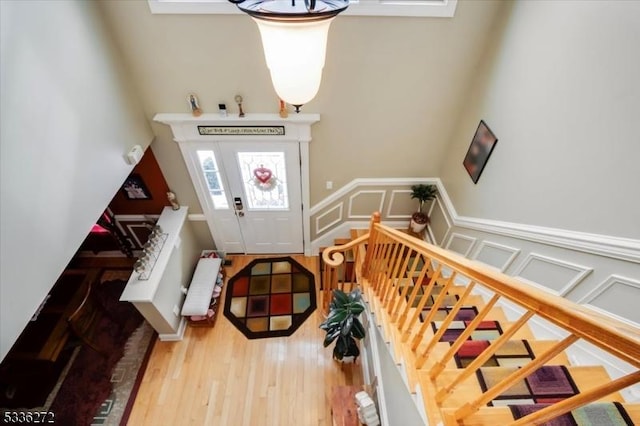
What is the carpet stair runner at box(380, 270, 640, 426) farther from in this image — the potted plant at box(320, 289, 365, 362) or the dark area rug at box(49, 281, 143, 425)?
the dark area rug at box(49, 281, 143, 425)

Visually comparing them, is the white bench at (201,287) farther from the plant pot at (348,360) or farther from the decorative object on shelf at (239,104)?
the decorative object on shelf at (239,104)

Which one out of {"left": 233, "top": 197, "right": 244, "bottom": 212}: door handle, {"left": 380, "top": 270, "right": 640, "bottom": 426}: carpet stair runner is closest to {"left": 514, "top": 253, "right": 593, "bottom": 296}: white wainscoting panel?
{"left": 380, "top": 270, "right": 640, "bottom": 426}: carpet stair runner

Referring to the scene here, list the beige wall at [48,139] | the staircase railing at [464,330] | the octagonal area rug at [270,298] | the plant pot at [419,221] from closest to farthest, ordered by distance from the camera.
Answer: the staircase railing at [464,330] < the beige wall at [48,139] < the octagonal area rug at [270,298] < the plant pot at [419,221]

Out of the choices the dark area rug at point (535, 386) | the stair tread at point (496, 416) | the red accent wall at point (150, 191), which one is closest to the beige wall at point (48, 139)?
the red accent wall at point (150, 191)

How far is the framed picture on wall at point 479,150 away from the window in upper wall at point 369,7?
1.01 m

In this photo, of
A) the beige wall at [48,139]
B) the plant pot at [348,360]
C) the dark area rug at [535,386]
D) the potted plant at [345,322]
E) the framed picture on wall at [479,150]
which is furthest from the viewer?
the plant pot at [348,360]

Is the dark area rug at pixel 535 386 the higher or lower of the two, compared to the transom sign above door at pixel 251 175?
lower

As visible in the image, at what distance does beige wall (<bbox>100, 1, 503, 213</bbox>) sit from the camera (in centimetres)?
267

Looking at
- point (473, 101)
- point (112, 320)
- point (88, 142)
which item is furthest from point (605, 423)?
point (112, 320)

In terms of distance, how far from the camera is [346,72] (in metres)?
2.96

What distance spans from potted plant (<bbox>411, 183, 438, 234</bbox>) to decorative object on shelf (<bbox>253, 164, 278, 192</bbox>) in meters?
1.71

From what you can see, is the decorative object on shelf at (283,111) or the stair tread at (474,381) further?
the decorative object on shelf at (283,111)

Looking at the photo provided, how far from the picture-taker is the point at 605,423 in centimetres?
117

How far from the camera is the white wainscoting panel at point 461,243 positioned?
3180mm
